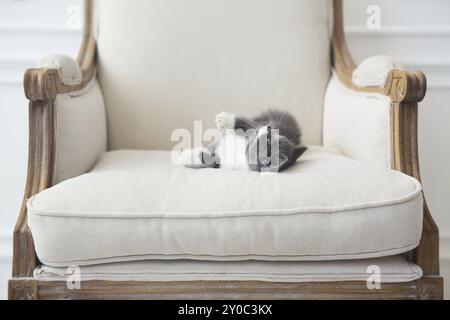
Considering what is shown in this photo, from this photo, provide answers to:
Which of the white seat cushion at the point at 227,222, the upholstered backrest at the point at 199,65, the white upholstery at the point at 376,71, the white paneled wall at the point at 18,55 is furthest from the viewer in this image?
the white paneled wall at the point at 18,55

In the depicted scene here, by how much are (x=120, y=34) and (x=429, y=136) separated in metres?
1.09

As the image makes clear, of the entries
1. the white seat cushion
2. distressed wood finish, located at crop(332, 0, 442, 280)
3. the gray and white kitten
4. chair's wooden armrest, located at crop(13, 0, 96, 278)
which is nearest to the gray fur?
the gray and white kitten

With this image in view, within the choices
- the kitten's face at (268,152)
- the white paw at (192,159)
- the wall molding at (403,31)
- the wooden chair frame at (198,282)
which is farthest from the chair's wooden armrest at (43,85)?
the wall molding at (403,31)

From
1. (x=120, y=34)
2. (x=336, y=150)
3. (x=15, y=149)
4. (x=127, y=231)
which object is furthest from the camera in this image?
(x=15, y=149)

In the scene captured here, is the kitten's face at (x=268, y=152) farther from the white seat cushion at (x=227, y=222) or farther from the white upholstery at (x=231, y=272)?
the white upholstery at (x=231, y=272)

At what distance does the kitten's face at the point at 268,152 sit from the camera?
3.46ft

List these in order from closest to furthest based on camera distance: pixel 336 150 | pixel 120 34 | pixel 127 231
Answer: pixel 127 231 < pixel 336 150 < pixel 120 34

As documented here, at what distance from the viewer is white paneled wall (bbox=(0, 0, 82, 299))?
1749 mm

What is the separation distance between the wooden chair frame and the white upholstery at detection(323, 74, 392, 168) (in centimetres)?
5

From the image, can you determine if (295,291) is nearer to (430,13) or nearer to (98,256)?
(98,256)

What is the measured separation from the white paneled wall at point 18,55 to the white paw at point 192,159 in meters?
0.83

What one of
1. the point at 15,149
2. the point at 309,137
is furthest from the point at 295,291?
the point at 15,149

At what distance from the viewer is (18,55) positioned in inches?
68.9

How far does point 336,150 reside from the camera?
1360mm
